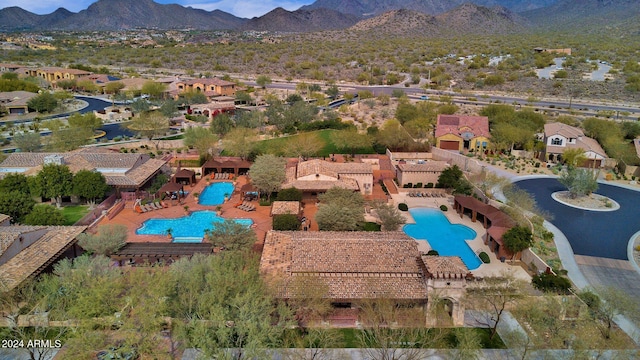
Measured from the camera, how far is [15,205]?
32.6 meters

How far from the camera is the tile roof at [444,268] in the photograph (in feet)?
73.7

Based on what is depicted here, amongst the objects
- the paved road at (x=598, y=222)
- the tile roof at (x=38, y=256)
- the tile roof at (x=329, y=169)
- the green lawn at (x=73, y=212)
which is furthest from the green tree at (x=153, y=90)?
the paved road at (x=598, y=222)

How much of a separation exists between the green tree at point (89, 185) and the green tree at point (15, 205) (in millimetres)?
4196

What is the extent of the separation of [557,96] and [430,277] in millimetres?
76014

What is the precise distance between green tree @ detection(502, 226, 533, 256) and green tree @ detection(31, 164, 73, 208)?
3292 cm

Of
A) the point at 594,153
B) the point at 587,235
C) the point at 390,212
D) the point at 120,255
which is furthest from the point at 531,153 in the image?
the point at 120,255

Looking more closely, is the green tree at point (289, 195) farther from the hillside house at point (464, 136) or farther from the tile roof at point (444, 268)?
the hillside house at point (464, 136)

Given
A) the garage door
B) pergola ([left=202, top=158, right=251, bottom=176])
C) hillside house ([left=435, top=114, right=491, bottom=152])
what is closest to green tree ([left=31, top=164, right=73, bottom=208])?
pergola ([left=202, top=158, right=251, bottom=176])

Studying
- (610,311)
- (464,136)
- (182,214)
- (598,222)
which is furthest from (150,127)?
(610,311)

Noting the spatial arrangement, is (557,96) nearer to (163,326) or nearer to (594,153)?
(594,153)

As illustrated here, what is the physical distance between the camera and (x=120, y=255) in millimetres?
28469

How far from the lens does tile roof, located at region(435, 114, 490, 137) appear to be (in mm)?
55250

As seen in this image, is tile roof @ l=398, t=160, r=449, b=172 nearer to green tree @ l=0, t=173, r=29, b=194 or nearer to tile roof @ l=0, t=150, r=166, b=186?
tile roof @ l=0, t=150, r=166, b=186

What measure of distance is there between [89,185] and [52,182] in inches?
109
